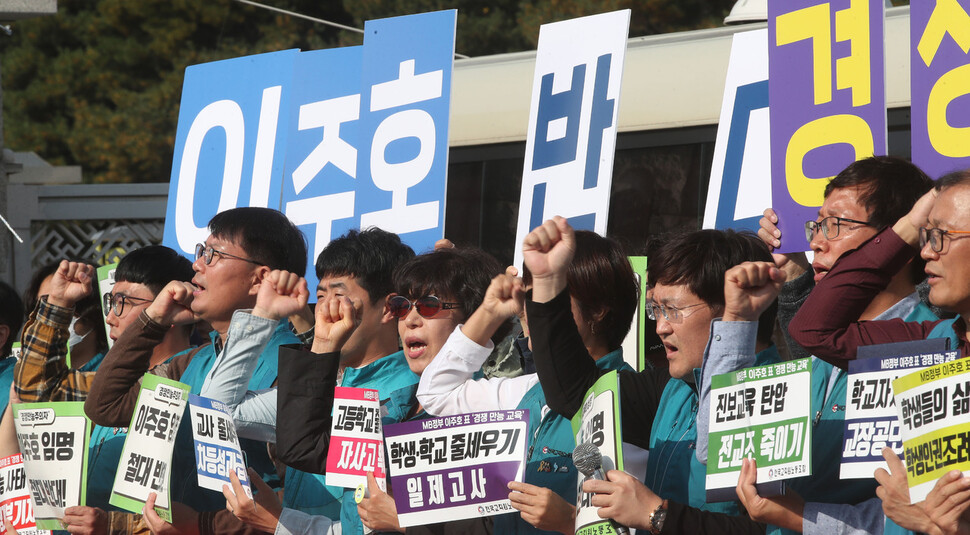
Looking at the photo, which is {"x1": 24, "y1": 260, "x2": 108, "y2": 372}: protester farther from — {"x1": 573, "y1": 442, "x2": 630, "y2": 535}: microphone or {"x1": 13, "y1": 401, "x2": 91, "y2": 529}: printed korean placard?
{"x1": 573, "y1": 442, "x2": 630, "y2": 535}: microphone

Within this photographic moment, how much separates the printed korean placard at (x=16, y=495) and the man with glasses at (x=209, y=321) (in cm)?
54

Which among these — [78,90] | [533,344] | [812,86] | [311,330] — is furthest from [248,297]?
[78,90]

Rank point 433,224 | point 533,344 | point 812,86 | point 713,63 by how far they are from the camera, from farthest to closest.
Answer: point 713,63 < point 433,224 < point 812,86 < point 533,344

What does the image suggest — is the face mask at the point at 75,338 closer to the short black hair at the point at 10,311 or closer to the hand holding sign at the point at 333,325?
the short black hair at the point at 10,311

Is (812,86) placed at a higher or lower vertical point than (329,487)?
higher

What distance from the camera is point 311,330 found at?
4312 mm

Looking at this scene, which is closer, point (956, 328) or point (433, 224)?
point (956, 328)

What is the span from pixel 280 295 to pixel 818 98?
1794 millimetres

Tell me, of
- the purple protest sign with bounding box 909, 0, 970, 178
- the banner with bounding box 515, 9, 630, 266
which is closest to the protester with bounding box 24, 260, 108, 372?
the banner with bounding box 515, 9, 630, 266

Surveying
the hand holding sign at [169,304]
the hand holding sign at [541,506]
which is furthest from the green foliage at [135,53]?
the hand holding sign at [541,506]

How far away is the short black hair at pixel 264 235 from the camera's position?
4.17 metres

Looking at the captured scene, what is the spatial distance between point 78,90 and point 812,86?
19447 millimetres

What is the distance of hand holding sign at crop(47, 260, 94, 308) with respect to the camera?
4.59 meters

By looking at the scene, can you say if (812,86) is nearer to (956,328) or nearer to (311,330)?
(956,328)
